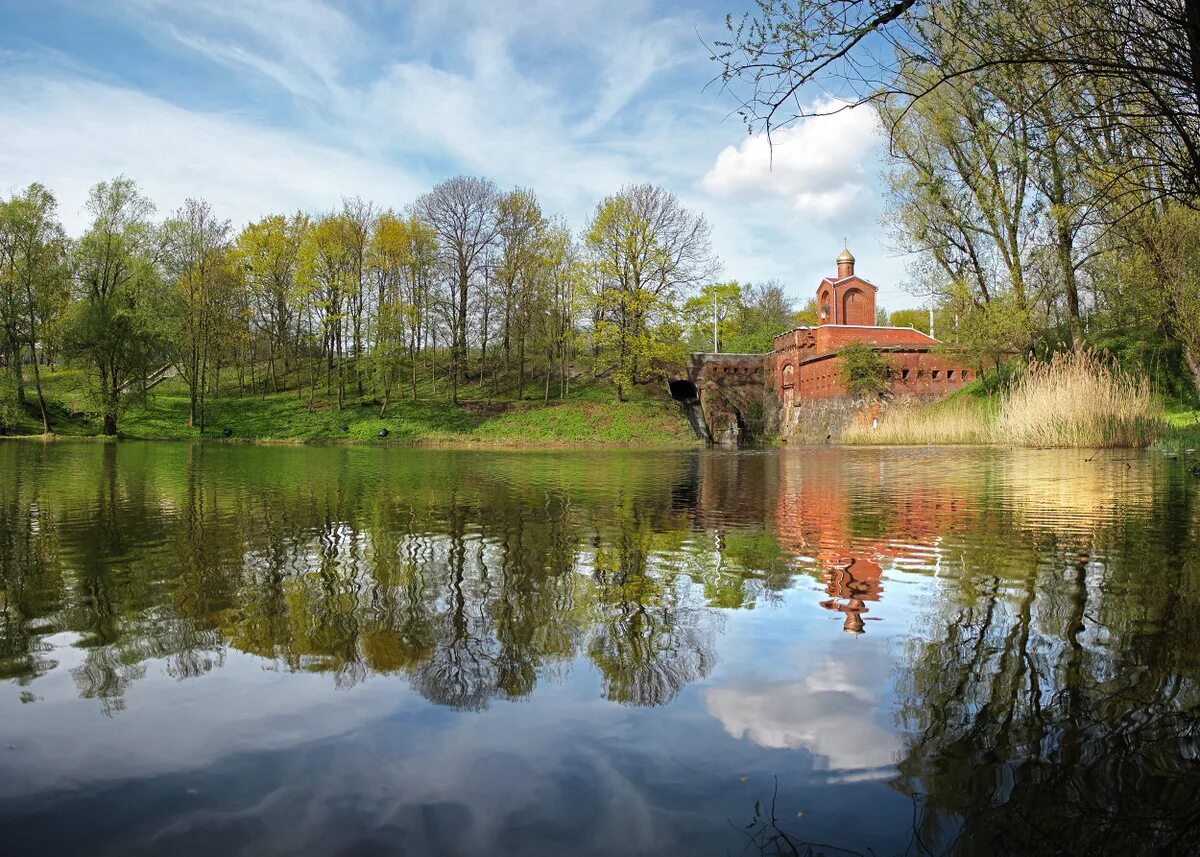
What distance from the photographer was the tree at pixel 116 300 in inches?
1476

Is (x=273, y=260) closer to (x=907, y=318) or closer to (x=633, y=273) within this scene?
(x=633, y=273)

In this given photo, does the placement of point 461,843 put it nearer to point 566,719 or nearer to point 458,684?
point 566,719

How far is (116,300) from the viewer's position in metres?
38.7

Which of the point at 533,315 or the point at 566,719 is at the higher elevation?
the point at 533,315

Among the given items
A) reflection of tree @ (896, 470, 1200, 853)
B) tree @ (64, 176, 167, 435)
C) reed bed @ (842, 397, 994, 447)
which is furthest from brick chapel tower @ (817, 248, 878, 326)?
reflection of tree @ (896, 470, 1200, 853)

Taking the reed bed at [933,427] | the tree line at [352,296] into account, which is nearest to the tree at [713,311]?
the tree line at [352,296]

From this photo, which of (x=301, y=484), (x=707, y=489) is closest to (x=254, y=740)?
(x=707, y=489)

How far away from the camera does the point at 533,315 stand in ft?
151

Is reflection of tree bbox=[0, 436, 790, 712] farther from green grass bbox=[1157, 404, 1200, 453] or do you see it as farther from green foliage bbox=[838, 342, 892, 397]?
green foliage bbox=[838, 342, 892, 397]

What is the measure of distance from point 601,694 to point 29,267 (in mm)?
44297

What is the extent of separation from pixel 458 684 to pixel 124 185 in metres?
45.1

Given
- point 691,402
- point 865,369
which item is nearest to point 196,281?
point 691,402

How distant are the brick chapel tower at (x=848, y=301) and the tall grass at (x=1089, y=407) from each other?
3755 cm

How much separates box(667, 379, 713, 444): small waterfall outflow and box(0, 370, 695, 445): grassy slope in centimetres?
189
